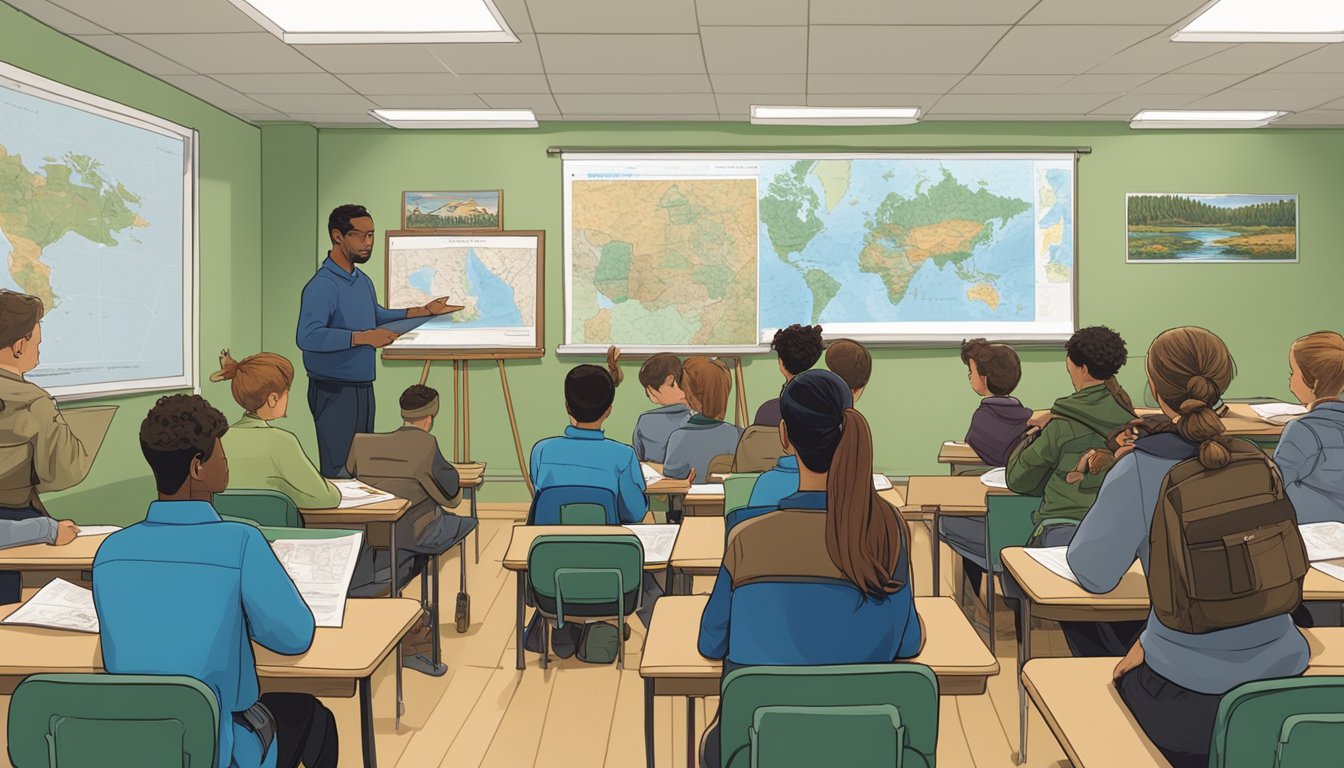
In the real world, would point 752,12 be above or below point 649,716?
above

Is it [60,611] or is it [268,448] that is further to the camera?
[268,448]

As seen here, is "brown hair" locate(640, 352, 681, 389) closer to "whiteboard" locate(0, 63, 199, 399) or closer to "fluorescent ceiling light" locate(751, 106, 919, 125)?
"fluorescent ceiling light" locate(751, 106, 919, 125)

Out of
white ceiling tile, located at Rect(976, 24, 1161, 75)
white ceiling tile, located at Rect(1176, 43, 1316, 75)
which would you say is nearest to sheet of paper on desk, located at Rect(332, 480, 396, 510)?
white ceiling tile, located at Rect(976, 24, 1161, 75)

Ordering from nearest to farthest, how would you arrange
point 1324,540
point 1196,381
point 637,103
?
point 1196,381, point 1324,540, point 637,103

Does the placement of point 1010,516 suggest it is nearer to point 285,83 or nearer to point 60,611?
point 60,611

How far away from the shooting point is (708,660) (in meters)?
1.77

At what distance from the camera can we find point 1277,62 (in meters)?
4.75

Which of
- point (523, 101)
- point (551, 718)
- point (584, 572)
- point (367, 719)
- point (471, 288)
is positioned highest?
point (523, 101)

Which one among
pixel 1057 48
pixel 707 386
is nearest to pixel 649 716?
pixel 707 386

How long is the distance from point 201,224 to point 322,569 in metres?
4.37

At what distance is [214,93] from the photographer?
543 cm

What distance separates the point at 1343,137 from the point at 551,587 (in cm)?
660

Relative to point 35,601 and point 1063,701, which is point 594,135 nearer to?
point 35,601

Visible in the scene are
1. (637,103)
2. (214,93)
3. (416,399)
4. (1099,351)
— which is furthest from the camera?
(637,103)
